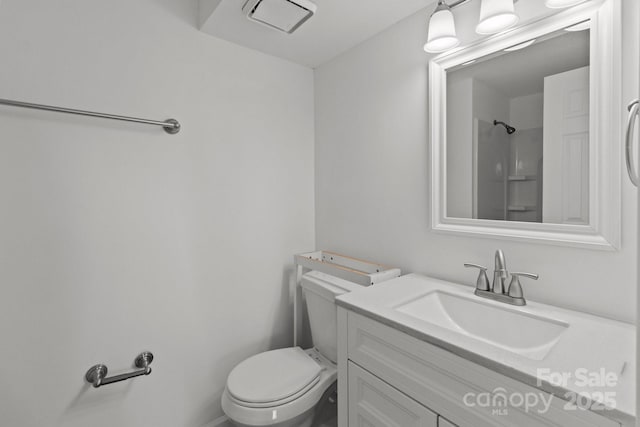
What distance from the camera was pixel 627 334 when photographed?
78 centimetres

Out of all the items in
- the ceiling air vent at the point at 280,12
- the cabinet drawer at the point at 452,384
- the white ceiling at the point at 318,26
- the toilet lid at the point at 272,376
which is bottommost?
the toilet lid at the point at 272,376

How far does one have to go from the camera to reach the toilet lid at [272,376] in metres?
1.21

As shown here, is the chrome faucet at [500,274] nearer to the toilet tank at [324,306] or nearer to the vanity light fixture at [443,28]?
the toilet tank at [324,306]

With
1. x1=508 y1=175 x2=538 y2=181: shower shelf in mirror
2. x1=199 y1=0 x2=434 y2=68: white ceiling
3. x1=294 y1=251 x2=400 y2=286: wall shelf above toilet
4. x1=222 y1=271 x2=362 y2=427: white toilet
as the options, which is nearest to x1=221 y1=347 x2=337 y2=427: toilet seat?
x1=222 y1=271 x2=362 y2=427: white toilet

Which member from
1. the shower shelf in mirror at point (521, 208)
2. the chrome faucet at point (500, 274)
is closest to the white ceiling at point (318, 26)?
the shower shelf in mirror at point (521, 208)

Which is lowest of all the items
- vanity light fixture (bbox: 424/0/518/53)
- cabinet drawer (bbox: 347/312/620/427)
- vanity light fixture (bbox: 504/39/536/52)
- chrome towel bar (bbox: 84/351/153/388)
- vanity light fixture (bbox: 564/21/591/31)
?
chrome towel bar (bbox: 84/351/153/388)

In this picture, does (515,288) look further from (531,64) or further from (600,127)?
(531,64)

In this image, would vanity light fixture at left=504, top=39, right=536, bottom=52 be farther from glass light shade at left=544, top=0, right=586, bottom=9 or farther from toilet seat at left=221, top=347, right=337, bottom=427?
toilet seat at left=221, top=347, right=337, bottom=427

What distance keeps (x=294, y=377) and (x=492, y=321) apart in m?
0.85

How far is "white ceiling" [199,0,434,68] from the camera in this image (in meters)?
1.29

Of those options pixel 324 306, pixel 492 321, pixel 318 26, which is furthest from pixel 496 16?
pixel 324 306

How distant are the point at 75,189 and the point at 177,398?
3.48 ft

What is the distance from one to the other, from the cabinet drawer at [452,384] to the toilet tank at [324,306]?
40 cm

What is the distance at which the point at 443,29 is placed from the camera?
1.10 meters
